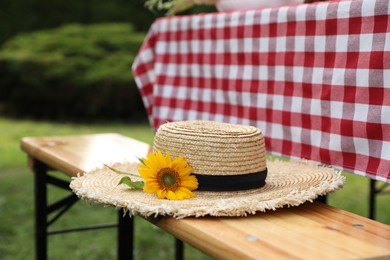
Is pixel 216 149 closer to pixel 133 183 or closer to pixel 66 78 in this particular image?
pixel 133 183

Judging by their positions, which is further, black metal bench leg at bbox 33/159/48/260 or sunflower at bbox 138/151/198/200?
black metal bench leg at bbox 33/159/48/260

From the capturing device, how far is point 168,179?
1.30 metres

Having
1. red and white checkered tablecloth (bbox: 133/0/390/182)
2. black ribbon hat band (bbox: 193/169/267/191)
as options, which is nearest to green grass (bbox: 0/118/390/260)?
red and white checkered tablecloth (bbox: 133/0/390/182)

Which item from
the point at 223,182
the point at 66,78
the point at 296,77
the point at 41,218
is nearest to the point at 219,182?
the point at 223,182

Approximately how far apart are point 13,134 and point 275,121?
627cm

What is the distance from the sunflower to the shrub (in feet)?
25.1

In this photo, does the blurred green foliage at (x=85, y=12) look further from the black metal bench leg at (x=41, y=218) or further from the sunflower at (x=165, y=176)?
the sunflower at (x=165, y=176)

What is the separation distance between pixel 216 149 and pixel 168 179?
0.39ft

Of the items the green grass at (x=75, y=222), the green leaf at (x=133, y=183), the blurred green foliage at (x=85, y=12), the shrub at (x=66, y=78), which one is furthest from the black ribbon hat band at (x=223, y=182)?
the blurred green foliage at (x=85, y=12)

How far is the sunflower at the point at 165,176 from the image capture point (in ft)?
4.25

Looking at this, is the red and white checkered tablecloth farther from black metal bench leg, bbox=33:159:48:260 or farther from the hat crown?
black metal bench leg, bbox=33:159:48:260

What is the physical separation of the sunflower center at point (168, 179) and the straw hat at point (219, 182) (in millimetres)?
34

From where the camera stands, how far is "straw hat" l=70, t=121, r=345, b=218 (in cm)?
122

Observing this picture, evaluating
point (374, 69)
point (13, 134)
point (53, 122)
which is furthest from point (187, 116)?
point (53, 122)
